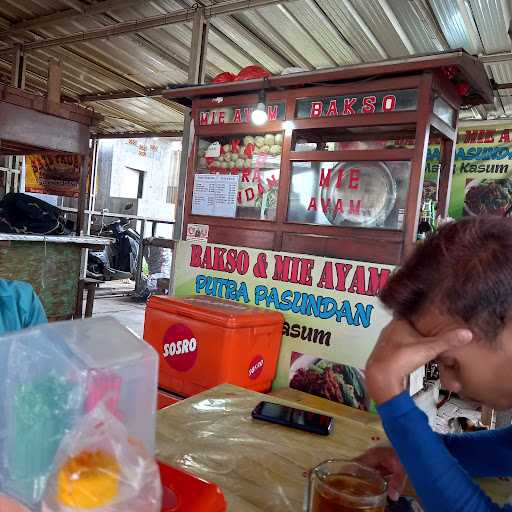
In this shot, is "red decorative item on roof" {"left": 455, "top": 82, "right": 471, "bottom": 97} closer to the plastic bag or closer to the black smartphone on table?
the black smartphone on table

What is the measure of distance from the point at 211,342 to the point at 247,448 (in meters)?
1.37

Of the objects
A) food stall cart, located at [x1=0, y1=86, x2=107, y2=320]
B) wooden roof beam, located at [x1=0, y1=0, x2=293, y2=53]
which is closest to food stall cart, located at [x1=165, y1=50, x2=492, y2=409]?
wooden roof beam, located at [x1=0, y1=0, x2=293, y2=53]

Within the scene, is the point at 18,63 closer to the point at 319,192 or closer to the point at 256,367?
the point at 319,192

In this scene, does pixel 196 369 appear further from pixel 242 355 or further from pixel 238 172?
pixel 238 172

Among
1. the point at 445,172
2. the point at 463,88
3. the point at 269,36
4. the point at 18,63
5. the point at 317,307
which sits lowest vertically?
the point at 317,307

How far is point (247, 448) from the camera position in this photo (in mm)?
1180

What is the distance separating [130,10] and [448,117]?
2827mm

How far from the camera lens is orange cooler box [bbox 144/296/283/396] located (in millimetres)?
2510

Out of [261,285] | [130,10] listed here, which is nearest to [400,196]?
[261,285]

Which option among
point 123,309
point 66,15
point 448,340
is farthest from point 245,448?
point 123,309

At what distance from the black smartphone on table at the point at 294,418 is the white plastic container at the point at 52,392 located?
2.18 feet

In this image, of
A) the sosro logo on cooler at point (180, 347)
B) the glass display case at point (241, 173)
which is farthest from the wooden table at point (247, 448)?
the glass display case at point (241, 173)

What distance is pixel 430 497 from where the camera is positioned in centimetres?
81

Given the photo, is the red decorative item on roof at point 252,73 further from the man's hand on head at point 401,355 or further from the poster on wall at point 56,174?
the poster on wall at point 56,174
